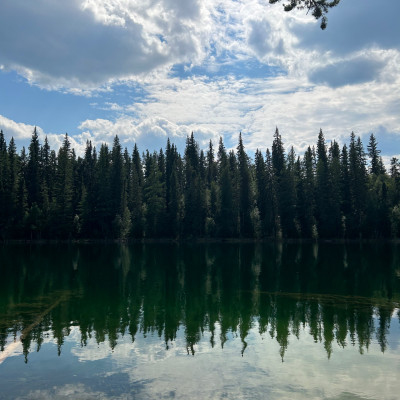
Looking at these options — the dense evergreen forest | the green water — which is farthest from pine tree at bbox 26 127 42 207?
the green water

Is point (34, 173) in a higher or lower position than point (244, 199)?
higher

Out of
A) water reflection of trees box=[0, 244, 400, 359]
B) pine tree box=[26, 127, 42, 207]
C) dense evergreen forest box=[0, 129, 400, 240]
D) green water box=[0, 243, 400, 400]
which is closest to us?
green water box=[0, 243, 400, 400]

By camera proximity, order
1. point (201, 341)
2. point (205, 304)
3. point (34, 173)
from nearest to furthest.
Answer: point (201, 341) < point (205, 304) < point (34, 173)

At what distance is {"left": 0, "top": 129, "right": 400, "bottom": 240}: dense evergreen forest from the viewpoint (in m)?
105

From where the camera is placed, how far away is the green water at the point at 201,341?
38.4ft

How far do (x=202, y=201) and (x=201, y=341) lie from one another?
9877 centimetres

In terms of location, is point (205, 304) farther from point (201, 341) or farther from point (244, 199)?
point (244, 199)

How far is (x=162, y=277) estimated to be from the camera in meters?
37.4

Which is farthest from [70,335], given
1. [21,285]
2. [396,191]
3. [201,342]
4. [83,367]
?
[396,191]

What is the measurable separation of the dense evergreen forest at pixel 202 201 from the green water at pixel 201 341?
77.2m

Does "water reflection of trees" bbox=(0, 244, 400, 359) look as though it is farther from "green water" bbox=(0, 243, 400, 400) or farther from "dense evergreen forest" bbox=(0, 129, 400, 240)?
"dense evergreen forest" bbox=(0, 129, 400, 240)

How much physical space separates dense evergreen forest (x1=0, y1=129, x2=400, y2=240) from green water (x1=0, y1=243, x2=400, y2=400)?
253 feet

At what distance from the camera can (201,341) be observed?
1631cm

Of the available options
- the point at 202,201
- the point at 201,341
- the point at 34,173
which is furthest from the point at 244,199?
the point at 201,341
